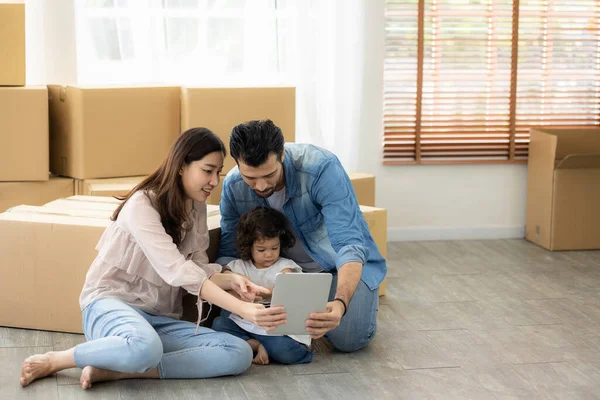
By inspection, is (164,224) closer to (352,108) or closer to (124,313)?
(124,313)

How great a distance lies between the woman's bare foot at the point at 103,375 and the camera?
7.88 ft

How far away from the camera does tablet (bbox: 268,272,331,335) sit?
2301 millimetres

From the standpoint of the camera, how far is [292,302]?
237 centimetres

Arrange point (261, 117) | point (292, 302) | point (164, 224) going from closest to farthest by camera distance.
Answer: point (292, 302)
point (164, 224)
point (261, 117)

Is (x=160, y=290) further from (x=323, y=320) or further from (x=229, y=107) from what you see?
(x=229, y=107)

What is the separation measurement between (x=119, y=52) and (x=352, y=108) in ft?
3.83

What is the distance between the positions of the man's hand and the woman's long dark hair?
0.48m

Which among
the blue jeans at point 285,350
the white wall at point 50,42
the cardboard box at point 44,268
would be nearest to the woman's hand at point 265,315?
the blue jeans at point 285,350

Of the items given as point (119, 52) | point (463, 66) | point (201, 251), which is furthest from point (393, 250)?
point (201, 251)

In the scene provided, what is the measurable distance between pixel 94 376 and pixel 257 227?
0.66 metres

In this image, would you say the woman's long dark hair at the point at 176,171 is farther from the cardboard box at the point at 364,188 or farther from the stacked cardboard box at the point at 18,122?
the cardboard box at the point at 364,188

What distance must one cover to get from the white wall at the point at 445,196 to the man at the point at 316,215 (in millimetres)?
1713

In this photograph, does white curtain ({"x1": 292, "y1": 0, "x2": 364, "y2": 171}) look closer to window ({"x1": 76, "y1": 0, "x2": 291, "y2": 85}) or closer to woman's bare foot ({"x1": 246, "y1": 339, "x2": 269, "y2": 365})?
window ({"x1": 76, "y1": 0, "x2": 291, "y2": 85})

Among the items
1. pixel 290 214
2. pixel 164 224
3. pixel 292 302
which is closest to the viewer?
pixel 292 302
